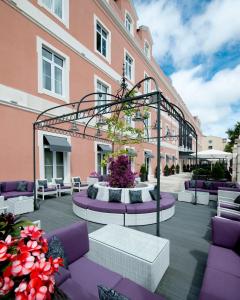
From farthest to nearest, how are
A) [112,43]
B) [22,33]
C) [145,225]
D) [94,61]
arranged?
[112,43]
[94,61]
[22,33]
[145,225]

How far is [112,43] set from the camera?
1395cm

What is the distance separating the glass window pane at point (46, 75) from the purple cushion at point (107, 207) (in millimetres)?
6927

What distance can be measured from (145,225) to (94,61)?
10999 mm

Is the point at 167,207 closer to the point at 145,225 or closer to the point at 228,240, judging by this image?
the point at 145,225

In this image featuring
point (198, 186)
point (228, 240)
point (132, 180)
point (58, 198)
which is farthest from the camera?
point (198, 186)

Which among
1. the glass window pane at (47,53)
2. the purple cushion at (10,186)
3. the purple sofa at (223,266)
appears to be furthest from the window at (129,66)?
the purple sofa at (223,266)

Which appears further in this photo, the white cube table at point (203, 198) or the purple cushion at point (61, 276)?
the white cube table at point (203, 198)

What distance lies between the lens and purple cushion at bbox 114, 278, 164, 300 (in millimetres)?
1970

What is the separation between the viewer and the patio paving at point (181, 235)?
277 centimetres

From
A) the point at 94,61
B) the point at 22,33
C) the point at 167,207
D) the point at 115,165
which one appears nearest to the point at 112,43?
the point at 94,61

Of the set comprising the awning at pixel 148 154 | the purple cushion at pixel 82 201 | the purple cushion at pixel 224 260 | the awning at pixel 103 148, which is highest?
the awning at pixel 103 148

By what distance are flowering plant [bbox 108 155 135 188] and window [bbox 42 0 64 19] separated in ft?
28.8

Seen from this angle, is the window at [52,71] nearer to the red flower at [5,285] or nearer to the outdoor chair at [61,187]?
the outdoor chair at [61,187]

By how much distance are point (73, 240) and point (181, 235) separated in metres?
3.11
